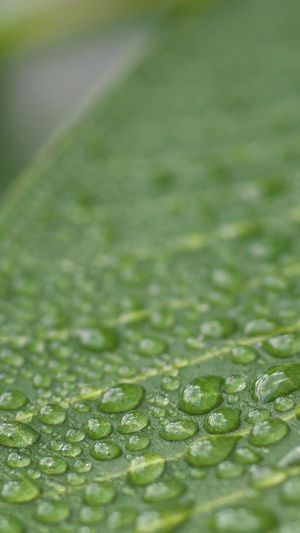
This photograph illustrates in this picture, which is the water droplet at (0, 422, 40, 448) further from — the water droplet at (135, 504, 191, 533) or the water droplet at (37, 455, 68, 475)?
the water droplet at (135, 504, 191, 533)

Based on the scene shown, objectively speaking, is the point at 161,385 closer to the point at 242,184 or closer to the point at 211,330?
the point at 211,330

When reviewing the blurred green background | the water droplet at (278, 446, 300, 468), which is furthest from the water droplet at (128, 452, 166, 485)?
the blurred green background

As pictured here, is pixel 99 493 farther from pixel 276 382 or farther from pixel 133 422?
pixel 276 382

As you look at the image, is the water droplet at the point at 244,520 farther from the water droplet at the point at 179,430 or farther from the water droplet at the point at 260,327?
the water droplet at the point at 260,327

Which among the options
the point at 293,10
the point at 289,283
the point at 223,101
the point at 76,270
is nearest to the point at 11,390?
the point at 76,270

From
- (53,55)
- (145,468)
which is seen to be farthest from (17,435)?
(53,55)
